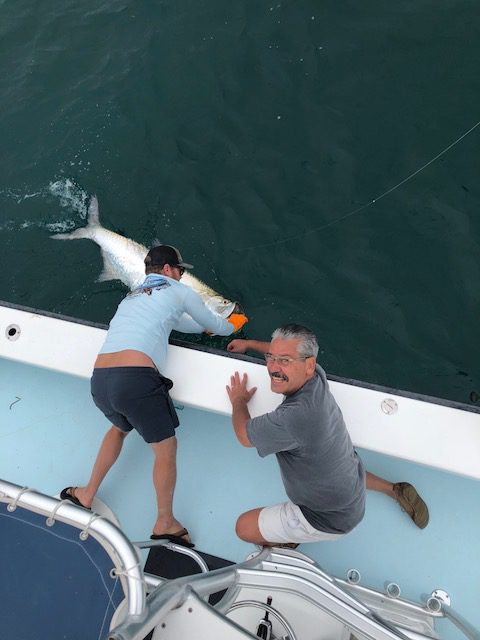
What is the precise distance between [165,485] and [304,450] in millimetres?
881

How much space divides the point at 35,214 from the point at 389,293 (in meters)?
3.39

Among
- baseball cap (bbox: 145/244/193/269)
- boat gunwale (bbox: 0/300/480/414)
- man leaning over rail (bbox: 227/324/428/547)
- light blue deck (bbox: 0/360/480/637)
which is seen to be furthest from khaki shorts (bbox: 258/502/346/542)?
baseball cap (bbox: 145/244/193/269)

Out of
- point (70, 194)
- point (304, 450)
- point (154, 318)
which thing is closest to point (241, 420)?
point (304, 450)

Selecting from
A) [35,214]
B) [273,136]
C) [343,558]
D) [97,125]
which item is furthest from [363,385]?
[97,125]

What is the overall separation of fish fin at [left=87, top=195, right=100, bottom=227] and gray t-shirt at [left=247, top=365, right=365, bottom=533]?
308cm

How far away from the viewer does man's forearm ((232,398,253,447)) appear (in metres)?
2.45

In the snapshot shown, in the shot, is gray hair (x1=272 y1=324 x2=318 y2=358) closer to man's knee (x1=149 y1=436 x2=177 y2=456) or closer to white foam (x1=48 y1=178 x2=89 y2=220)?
man's knee (x1=149 y1=436 x2=177 y2=456)

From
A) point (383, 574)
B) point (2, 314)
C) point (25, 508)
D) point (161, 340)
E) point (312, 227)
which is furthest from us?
point (312, 227)

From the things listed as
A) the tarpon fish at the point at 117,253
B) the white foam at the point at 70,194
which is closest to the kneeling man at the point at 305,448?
the tarpon fish at the point at 117,253

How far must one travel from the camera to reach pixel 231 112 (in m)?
4.94

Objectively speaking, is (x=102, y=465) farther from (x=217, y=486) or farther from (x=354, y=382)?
(x=354, y=382)

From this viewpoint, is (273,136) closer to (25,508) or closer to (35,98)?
(35,98)

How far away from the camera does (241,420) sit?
254 cm

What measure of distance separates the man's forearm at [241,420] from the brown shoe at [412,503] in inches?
34.9
